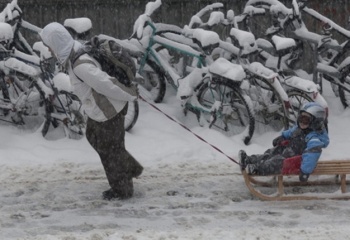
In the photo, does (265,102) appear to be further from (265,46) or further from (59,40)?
(59,40)

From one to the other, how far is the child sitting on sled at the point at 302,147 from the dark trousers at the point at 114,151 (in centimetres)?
117

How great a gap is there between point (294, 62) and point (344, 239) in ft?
14.3

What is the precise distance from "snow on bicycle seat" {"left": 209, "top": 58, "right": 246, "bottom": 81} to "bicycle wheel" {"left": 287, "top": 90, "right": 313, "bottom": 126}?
A: 72 centimetres

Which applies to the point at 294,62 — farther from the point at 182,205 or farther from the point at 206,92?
the point at 182,205

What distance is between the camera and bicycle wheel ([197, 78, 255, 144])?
31.5 ft

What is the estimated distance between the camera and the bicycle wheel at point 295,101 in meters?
9.57

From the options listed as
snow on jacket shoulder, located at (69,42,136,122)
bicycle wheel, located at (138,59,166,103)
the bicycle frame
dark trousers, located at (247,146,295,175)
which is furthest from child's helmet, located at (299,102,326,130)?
bicycle wheel, located at (138,59,166,103)

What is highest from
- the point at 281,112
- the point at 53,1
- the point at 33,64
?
the point at 53,1

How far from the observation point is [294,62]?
1045cm

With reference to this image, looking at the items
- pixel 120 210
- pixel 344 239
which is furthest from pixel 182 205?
pixel 344 239

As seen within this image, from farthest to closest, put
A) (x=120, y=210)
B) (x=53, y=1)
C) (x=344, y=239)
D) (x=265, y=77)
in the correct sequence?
(x=53, y=1)
(x=265, y=77)
(x=120, y=210)
(x=344, y=239)

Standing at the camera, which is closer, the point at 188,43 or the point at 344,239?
the point at 344,239

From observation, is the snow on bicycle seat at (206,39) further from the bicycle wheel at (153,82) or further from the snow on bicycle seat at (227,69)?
the bicycle wheel at (153,82)

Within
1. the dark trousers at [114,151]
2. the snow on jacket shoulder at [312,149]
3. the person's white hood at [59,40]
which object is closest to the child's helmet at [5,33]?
the person's white hood at [59,40]
